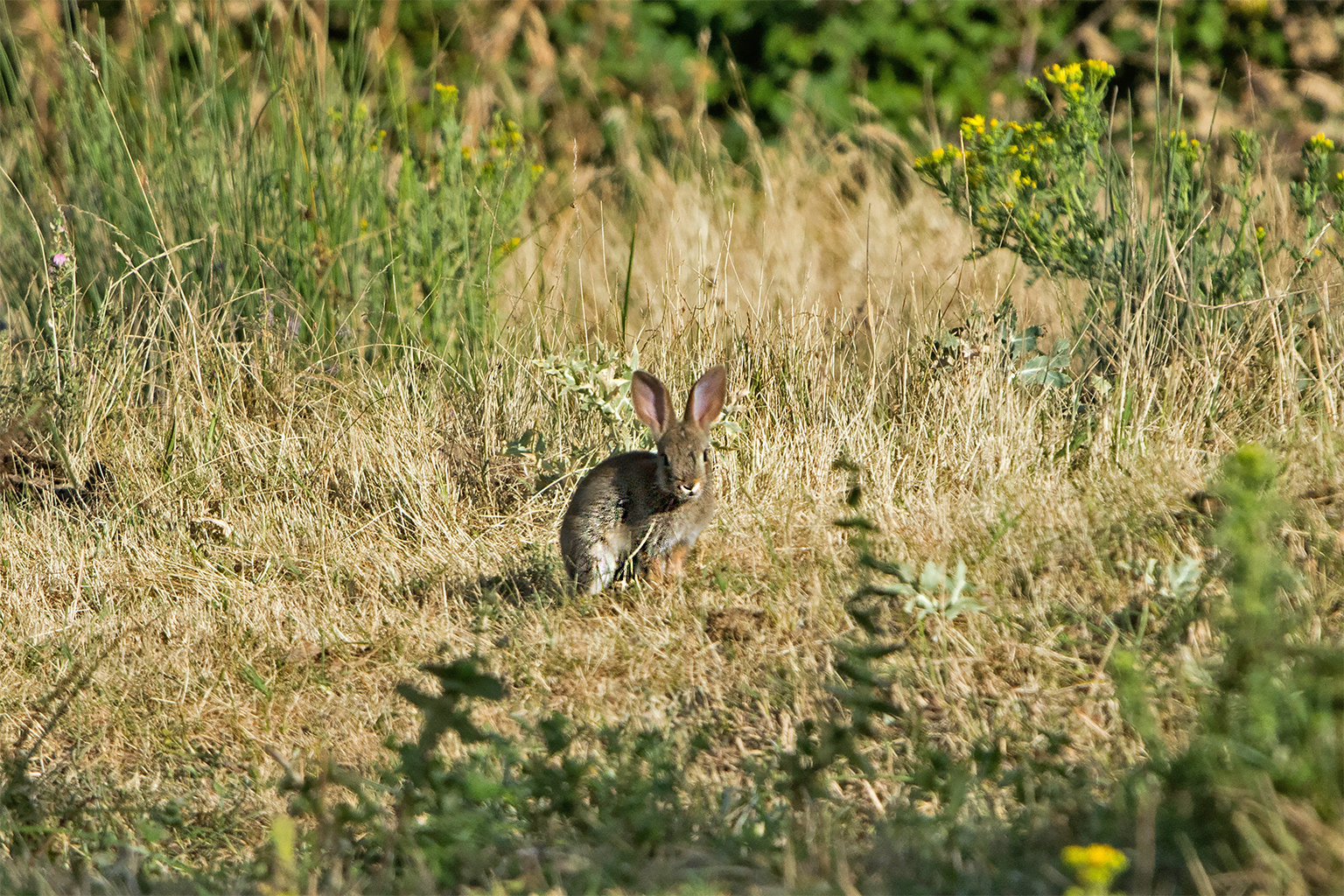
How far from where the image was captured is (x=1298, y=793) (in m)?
2.00

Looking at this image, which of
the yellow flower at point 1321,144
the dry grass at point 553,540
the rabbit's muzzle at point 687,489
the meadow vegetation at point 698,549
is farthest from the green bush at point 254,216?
the yellow flower at point 1321,144

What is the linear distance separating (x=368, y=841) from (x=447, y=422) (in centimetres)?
233

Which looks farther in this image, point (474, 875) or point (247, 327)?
A: point (247, 327)

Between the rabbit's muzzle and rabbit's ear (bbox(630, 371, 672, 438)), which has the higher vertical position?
rabbit's ear (bbox(630, 371, 672, 438))

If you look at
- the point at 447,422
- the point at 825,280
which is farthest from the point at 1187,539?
the point at 825,280

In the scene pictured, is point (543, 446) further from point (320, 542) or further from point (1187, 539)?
point (1187, 539)

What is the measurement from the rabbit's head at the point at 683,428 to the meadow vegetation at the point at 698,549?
26cm

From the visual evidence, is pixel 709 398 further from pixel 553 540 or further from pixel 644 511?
pixel 553 540

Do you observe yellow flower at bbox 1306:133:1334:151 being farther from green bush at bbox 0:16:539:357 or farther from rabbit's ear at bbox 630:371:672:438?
green bush at bbox 0:16:539:357

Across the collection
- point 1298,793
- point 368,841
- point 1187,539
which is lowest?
point 368,841

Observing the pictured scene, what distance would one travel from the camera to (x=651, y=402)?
3848 mm

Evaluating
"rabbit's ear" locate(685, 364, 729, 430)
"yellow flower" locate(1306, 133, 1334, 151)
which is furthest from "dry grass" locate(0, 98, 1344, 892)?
"yellow flower" locate(1306, 133, 1334, 151)

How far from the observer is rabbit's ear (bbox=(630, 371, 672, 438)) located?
12.5 feet

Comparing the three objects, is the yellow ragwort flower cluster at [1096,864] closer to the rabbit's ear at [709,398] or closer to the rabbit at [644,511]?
→ the rabbit at [644,511]
